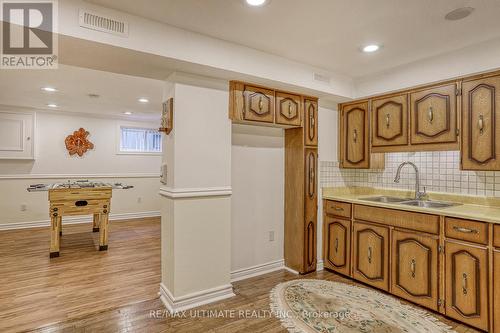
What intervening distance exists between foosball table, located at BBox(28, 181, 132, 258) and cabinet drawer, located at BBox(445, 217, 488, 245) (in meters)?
4.39

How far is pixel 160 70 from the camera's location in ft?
8.04

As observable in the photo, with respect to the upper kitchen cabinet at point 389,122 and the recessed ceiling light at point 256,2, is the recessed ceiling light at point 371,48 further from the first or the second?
the recessed ceiling light at point 256,2

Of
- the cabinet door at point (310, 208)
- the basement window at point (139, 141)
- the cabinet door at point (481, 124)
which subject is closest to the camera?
the cabinet door at point (481, 124)

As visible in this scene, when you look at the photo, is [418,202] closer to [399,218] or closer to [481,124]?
[399,218]

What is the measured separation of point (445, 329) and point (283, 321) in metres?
1.26

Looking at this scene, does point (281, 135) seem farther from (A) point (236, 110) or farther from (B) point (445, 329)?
(B) point (445, 329)

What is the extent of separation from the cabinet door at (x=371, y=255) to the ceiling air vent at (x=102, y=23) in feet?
9.38

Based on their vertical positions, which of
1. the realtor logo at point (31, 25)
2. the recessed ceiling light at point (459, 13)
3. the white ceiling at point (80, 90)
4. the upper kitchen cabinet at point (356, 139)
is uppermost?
the white ceiling at point (80, 90)

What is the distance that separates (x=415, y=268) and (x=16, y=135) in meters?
6.92

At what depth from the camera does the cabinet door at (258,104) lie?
2.81 metres

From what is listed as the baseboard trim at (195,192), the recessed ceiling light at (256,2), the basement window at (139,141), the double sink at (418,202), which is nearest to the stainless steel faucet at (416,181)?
the double sink at (418,202)

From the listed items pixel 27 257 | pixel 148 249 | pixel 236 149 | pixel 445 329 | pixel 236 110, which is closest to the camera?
pixel 445 329

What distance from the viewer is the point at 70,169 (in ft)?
19.4

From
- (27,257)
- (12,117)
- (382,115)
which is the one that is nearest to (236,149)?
(382,115)
